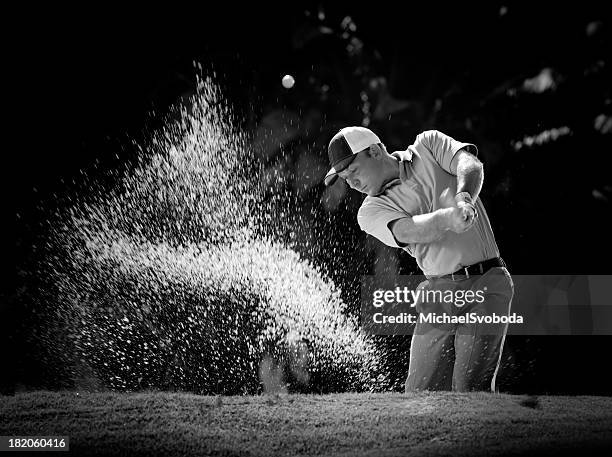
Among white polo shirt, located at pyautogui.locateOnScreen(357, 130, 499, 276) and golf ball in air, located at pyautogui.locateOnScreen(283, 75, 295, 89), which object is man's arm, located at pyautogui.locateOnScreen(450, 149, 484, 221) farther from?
golf ball in air, located at pyautogui.locateOnScreen(283, 75, 295, 89)

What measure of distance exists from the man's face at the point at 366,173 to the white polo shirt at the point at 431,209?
0.14 feet

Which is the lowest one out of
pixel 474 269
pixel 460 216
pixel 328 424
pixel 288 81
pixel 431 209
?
pixel 328 424

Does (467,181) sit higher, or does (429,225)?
(467,181)

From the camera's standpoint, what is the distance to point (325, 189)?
17.7 ft

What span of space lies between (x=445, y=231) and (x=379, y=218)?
0.28m

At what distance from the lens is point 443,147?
3.18 metres

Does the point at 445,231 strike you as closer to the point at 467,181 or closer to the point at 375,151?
the point at 467,181

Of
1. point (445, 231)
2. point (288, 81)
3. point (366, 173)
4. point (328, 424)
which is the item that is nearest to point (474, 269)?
point (445, 231)

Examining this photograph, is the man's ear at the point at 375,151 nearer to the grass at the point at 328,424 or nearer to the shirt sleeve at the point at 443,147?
the shirt sleeve at the point at 443,147

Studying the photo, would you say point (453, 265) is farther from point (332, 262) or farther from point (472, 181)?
point (332, 262)

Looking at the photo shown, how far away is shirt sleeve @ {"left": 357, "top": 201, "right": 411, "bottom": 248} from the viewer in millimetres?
3055

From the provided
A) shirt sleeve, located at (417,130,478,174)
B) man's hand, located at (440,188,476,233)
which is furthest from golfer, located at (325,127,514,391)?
man's hand, located at (440,188,476,233)

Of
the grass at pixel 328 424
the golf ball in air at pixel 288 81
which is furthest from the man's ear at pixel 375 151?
the golf ball in air at pixel 288 81

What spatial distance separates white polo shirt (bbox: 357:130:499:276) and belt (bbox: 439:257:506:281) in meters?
0.02
